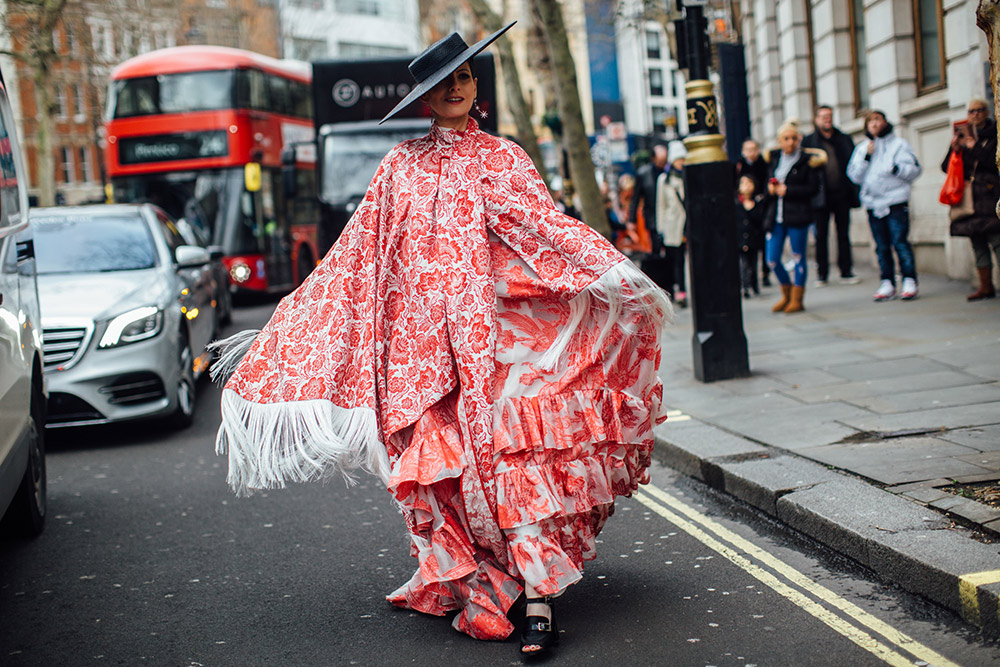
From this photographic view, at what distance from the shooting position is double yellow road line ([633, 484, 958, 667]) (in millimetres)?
3484

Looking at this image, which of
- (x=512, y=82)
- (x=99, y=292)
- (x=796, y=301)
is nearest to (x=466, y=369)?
(x=99, y=292)

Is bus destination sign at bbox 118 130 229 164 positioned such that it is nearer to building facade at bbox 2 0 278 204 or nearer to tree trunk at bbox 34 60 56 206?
building facade at bbox 2 0 278 204

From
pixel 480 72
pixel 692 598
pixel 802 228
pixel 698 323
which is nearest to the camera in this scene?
pixel 692 598

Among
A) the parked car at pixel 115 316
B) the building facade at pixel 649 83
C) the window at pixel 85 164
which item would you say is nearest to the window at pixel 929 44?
the parked car at pixel 115 316

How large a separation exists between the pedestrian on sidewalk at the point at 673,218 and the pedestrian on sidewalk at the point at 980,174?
128 inches

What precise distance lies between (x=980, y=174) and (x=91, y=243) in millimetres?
7346

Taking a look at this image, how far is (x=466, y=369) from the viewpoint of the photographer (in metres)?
3.70

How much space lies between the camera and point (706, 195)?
8070mm

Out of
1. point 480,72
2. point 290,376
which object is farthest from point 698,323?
point 480,72

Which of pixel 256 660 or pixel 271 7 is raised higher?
pixel 271 7

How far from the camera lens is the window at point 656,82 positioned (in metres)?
72.5

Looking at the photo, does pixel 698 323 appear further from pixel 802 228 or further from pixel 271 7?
pixel 271 7

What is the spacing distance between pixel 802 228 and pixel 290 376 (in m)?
8.81

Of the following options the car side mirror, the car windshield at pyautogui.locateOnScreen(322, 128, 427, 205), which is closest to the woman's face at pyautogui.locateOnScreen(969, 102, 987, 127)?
the car side mirror
